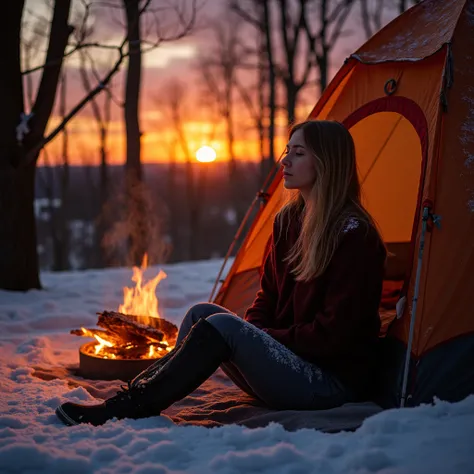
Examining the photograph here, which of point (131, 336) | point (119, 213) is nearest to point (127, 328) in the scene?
point (131, 336)

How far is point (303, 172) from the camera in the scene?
3189 mm

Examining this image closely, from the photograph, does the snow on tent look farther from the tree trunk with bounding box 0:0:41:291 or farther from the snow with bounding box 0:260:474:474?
the tree trunk with bounding box 0:0:41:291

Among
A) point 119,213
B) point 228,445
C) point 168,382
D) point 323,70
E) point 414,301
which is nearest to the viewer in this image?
point 228,445

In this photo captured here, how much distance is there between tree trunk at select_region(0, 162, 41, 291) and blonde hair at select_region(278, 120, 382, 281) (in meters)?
4.12

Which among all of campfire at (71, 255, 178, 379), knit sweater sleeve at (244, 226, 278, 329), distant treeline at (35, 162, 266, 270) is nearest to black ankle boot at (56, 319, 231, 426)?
knit sweater sleeve at (244, 226, 278, 329)

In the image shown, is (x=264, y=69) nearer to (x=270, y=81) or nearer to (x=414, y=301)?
(x=270, y=81)

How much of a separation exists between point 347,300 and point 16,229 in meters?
4.51

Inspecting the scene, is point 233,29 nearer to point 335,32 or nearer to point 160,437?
point 335,32

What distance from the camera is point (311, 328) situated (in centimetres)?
297

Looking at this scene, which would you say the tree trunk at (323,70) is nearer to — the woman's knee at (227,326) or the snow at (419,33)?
the snow at (419,33)

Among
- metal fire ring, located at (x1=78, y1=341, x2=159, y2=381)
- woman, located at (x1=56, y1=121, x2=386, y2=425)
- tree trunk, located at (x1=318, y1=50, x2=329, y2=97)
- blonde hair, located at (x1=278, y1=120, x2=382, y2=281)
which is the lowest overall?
metal fire ring, located at (x1=78, y1=341, x2=159, y2=381)

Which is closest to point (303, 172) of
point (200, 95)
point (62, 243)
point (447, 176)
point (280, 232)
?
point (280, 232)

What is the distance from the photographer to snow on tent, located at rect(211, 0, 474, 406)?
305cm

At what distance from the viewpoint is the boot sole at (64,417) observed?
293 cm
